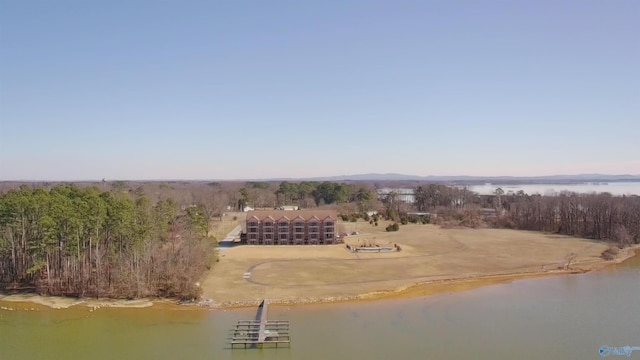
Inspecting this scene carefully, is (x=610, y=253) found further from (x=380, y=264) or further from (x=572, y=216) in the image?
(x=380, y=264)

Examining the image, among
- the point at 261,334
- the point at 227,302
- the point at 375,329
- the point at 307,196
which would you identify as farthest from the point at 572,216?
the point at 261,334

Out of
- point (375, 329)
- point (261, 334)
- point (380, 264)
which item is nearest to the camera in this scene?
point (261, 334)

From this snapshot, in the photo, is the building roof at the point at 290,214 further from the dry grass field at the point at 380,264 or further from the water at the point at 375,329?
the water at the point at 375,329

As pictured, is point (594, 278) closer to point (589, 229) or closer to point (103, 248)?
point (589, 229)

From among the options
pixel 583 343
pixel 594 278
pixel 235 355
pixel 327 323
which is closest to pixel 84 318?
pixel 235 355

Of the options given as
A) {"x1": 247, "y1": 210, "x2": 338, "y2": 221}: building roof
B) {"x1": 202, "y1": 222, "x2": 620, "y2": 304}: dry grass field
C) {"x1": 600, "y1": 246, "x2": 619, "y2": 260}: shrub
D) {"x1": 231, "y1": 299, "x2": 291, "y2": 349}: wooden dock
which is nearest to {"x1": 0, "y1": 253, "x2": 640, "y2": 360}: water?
{"x1": 231, "y1": 299, "x2": 291, "y2": 349}: wooden dock
